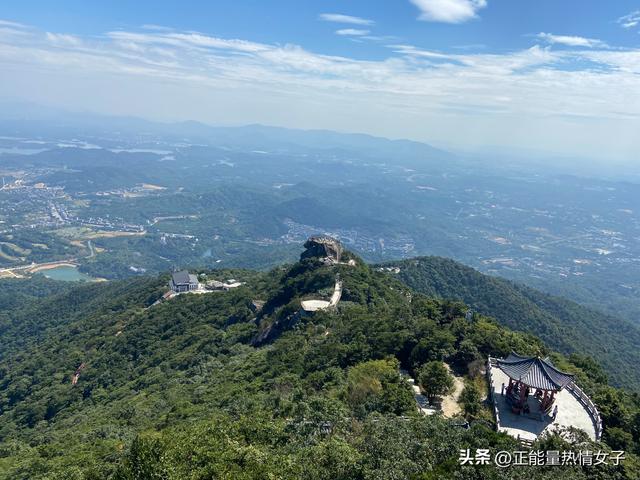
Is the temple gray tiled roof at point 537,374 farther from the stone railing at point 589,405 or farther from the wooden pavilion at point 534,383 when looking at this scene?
the stone railing at point 589,405

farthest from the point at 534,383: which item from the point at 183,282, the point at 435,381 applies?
the point at 183,282

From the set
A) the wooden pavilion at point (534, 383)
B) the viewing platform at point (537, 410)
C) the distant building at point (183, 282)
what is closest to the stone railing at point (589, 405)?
the viewing platform at point (537, 410)

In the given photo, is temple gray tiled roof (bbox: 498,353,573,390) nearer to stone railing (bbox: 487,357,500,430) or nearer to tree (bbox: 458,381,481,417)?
stone railing (bbox: 487,357,500,430)

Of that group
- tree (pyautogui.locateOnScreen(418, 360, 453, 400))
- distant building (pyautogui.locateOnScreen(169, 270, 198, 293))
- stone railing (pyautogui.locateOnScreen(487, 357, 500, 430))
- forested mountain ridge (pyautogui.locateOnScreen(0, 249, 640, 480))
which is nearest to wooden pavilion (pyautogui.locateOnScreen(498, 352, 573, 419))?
stone railing (pyautogui.locateOnScreen(487, 357, 500, 430))

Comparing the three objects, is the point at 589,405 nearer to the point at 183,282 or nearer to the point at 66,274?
the point at 183,282

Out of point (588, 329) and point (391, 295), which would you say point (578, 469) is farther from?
point (588, 329)
